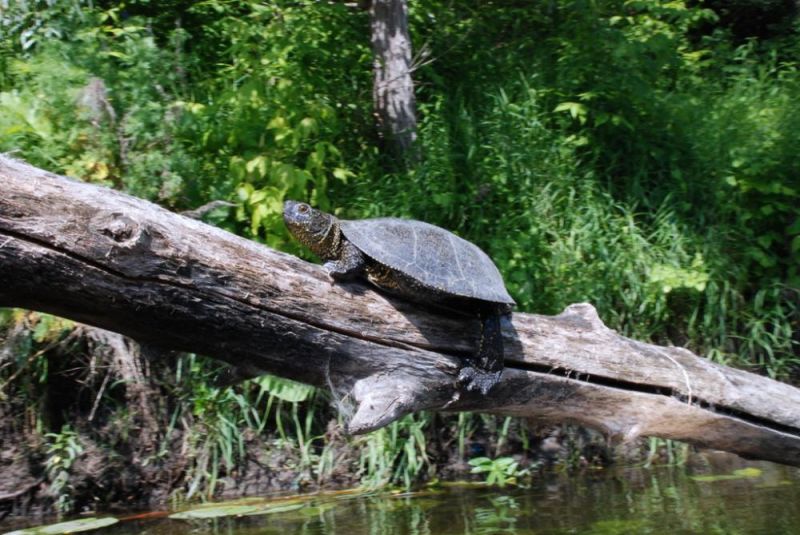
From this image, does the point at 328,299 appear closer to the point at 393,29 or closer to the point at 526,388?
the point at 526,388

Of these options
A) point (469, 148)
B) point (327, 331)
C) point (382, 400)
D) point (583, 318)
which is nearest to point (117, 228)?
point (327, 331)

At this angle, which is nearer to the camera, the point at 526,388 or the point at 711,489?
the point at 526,388

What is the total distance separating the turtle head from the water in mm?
1654

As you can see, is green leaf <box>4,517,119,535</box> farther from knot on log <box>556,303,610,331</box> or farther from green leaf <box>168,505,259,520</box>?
knot on log <box>556,303,610,331</box>

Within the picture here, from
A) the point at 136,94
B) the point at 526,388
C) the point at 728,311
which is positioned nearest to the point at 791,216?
the point at 728,311

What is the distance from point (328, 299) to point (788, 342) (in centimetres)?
412

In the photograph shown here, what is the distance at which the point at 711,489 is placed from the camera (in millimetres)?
4641

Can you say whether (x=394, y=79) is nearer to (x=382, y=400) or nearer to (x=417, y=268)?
(x=417, y=268)

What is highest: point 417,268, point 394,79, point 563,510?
point 394,79

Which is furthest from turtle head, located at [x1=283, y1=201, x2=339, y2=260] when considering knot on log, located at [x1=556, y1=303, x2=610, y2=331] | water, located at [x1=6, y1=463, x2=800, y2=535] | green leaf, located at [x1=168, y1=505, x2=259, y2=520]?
green leaf, located at [x1=168, y1=505, x2=259, y2=520]

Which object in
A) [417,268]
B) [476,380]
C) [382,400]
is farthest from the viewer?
[476,380]

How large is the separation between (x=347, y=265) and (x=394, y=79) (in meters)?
3.64

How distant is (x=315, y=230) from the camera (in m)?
3.38

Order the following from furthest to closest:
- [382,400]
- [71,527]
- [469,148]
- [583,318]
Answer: [469,148] → [71,527] → [583,318] → [382,400]
